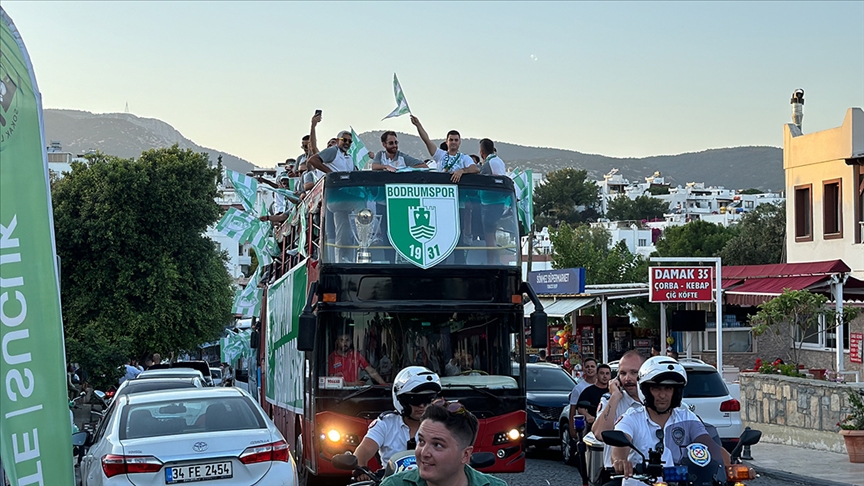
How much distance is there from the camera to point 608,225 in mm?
128500

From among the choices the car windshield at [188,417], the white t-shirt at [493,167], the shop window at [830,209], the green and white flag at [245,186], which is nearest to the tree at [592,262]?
the shop window at [830,209]

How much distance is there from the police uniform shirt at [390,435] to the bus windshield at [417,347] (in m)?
5.89

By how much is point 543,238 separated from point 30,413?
4913 inches

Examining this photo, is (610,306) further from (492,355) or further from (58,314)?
(58,314)

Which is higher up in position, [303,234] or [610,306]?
[303,234]

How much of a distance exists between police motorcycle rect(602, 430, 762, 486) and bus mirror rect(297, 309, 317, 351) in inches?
236

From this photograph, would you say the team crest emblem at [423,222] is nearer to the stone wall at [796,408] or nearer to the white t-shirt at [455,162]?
the white t-shirt at [455,162]

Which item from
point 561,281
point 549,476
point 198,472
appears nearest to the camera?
point 198,472

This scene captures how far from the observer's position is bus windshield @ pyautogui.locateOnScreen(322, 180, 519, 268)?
13570 mm

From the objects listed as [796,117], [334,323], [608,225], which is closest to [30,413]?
[334,323]

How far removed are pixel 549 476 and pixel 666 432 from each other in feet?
35.0

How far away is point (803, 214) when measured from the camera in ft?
113

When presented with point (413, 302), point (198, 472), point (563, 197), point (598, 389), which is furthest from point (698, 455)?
point (563, 197)

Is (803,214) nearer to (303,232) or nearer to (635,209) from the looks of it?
(303,232)
